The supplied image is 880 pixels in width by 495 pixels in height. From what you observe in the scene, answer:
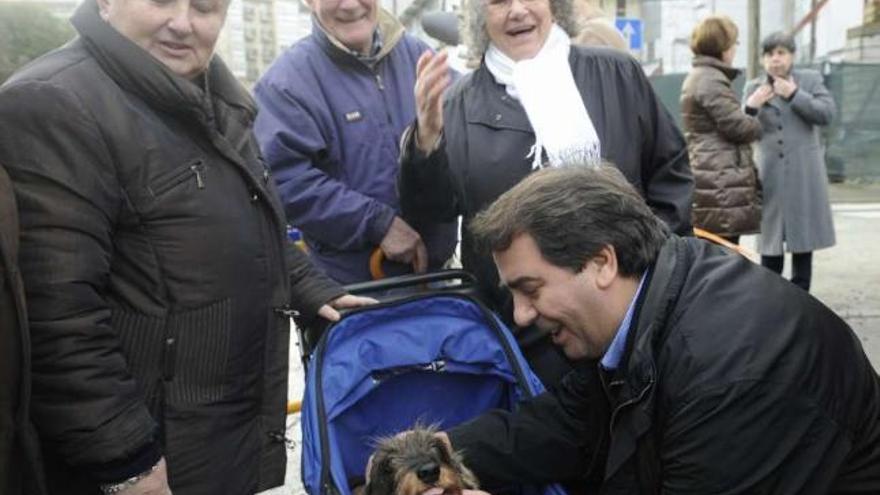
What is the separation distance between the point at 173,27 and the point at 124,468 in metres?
1.02

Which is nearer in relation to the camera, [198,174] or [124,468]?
[124,468]

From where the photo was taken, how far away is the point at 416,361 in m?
2.71

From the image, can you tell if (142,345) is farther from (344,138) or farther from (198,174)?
(344,138)

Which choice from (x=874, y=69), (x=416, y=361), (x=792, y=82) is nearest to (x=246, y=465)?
(x=416, y=361)

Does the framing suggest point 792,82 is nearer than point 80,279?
No

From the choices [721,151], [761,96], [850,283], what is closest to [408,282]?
[721,151]

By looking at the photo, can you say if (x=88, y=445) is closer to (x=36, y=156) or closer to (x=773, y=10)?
(x=36, y=156)

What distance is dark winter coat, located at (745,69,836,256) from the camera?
593 cm

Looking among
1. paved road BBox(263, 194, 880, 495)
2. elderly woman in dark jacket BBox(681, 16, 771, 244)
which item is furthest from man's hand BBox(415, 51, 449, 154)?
elderly woman in dark jacket BBox(681, 16, 771, 244)

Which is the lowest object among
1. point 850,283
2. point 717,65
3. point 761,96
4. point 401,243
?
point 850,283

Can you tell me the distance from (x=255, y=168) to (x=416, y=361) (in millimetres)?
881

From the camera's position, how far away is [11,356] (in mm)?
1596

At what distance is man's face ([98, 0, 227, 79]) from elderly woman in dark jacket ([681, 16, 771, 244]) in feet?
13.7

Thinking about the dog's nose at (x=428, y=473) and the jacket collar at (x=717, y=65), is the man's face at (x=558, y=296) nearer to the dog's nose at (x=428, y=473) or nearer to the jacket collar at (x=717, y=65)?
the dog's nose at (x=428, y=473)
